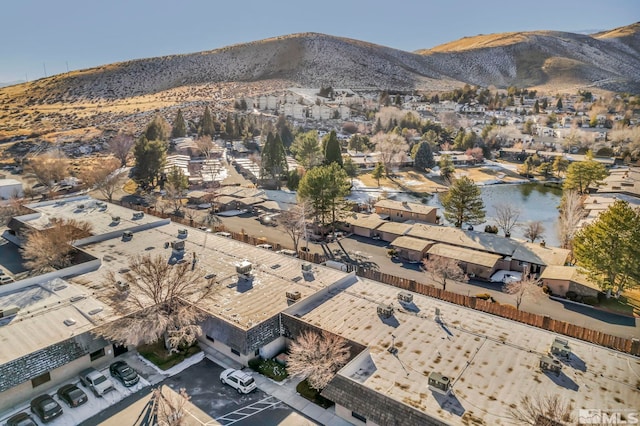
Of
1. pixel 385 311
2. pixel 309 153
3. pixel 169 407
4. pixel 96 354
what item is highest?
pixel 309 153

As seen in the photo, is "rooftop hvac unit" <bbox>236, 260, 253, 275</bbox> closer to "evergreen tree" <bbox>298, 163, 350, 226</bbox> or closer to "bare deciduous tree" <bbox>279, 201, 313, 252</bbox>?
"bare deciduous tree" <bbox>279, 201, 313, 252</bbox>

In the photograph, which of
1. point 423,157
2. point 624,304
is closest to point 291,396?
point 624,304

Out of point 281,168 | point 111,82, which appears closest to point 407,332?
point 281,168

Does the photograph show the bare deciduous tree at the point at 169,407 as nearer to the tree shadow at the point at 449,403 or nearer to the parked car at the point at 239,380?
the parked car at the point at 239,380

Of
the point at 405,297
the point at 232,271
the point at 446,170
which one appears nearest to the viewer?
the point at 405,297

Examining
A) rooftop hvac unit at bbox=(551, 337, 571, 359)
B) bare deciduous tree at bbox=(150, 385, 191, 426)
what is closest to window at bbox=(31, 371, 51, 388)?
bare deciduous tree at bbox=(150, 385, 191, 426)

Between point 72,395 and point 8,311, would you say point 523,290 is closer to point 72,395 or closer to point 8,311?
point 72,395

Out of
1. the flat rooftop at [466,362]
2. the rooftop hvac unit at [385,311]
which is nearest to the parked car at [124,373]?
the flat rooftop at [466,362]

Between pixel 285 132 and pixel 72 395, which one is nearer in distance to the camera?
pixel 72 395
